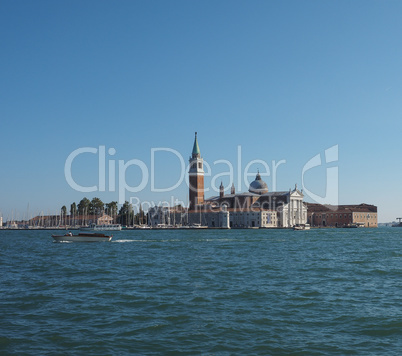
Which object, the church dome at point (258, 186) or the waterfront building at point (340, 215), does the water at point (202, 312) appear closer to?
the church dome at point (258, 186)

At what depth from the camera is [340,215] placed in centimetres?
13338

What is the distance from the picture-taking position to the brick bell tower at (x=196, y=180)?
4751 inches

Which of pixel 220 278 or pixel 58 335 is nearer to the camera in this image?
pixel 58 335

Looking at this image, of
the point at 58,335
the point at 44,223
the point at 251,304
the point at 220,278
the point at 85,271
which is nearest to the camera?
the point at 58,335

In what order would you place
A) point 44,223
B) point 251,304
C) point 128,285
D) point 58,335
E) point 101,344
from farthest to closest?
point 44,223 → point 128,285 → point 251,304 → point 58,335 → point 101,344

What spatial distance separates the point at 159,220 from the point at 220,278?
109 meters

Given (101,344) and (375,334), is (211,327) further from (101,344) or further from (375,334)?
(375,334)

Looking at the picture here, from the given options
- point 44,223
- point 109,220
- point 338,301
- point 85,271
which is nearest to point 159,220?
point 109,220

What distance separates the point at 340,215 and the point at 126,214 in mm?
58330

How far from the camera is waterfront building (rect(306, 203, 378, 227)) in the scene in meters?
132

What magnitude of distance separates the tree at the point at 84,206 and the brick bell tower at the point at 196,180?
2625cm

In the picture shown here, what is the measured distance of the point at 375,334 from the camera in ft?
31.3

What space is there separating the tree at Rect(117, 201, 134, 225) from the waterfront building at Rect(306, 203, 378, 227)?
50.3 m

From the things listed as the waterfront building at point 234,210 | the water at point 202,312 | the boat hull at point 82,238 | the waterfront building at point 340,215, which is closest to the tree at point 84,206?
the waterfront building at point 234,210
